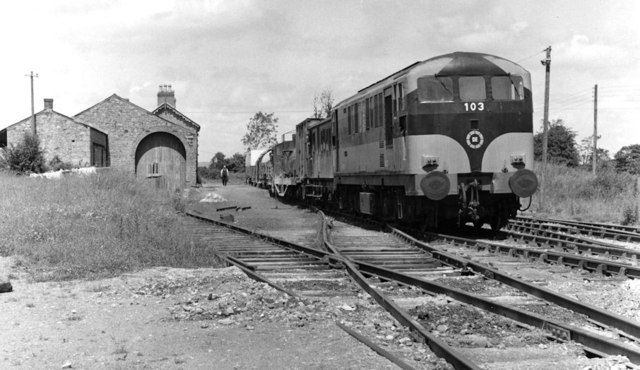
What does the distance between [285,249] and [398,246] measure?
219cm

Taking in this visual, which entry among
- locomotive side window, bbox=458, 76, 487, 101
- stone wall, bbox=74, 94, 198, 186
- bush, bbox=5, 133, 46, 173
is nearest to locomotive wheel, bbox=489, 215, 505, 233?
locomotive side window, bbox=458, 76, 487, 101

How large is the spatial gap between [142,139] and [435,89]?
114ft

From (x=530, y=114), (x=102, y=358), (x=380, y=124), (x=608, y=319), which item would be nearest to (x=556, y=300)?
(x=608, y=319)

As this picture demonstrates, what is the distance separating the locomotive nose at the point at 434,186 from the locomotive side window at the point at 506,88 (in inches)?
79.6

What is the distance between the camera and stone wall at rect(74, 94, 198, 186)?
43.5 meters

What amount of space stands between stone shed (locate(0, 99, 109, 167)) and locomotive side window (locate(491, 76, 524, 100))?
106ft

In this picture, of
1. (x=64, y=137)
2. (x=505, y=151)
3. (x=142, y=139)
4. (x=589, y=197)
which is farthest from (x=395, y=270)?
(x=142, y=139)

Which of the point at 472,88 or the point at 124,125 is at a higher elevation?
the point at 124,125

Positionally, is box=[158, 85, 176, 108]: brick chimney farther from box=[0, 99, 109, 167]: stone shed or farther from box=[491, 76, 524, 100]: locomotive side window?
box=[491, 76, 524, 100]: locomotive side window

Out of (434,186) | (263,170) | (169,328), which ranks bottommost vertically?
(169,328)

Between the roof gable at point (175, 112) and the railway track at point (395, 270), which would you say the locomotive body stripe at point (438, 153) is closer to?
the railway track at point (395, 270)

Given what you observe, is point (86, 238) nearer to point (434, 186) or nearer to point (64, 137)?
point (434, 186)

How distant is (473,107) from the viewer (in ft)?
40.2

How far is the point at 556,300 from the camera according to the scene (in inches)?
254
